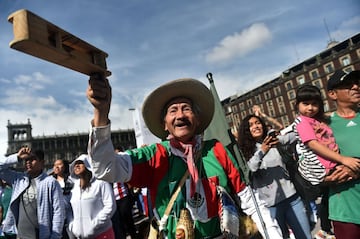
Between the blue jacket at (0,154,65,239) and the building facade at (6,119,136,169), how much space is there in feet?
281

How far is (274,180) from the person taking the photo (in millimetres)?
3693

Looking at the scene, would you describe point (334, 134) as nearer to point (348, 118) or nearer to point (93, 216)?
point (348, 118)

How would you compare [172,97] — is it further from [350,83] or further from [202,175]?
[350,83]

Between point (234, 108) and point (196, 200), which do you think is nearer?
point (196, 200)

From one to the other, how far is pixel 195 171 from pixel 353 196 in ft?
4.65

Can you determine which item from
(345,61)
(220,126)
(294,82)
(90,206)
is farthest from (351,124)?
(294,82)

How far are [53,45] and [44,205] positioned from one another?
3089 mm

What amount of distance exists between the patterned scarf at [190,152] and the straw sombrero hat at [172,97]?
303 millimetres

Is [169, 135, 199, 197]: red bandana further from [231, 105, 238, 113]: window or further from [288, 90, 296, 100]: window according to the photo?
[231, 105, 238, 113]: window

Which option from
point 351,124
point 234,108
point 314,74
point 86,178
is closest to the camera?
point 351,124

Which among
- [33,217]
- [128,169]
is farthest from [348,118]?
[33,217]

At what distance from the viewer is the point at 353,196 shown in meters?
2.26

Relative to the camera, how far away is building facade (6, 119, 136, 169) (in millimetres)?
89312

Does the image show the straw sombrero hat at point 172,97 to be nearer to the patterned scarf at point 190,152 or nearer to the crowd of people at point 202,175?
the crowd of people at point 202,175
